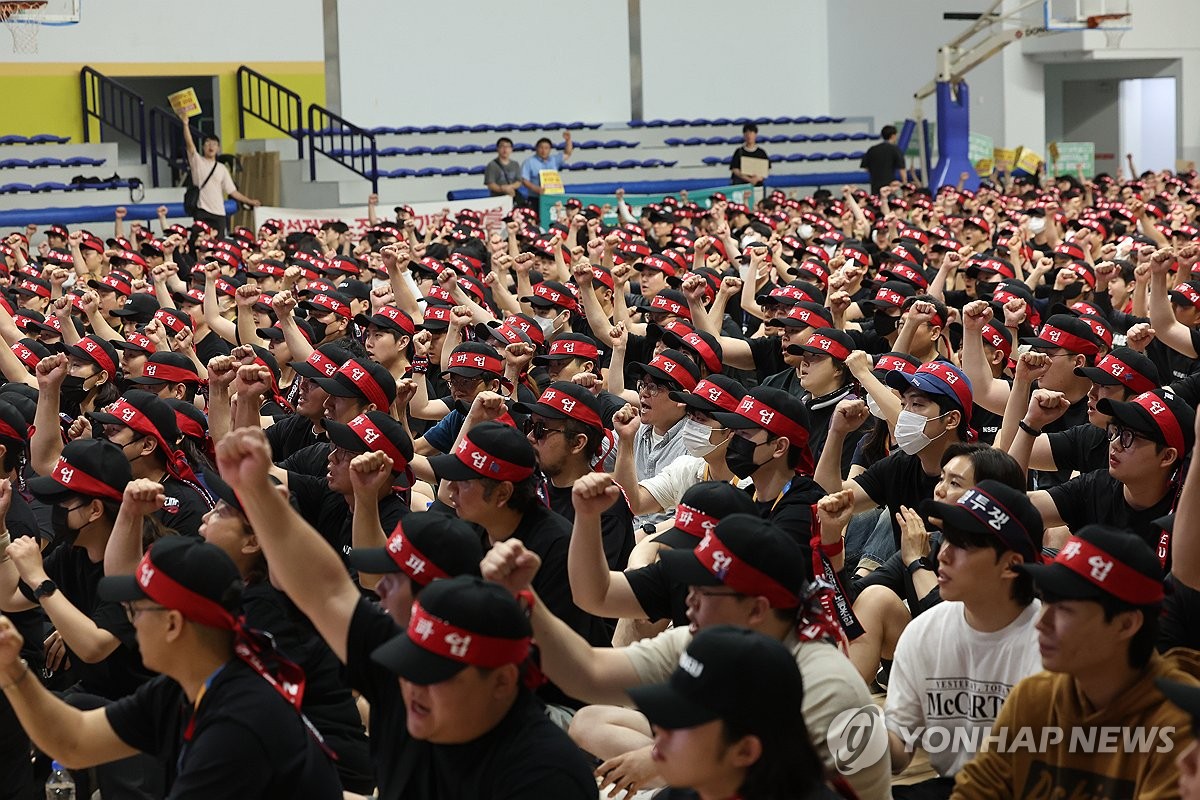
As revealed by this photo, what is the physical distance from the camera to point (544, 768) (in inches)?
126

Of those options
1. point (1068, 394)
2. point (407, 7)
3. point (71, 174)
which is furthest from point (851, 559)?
point (407, 7)

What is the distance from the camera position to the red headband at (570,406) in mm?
6102

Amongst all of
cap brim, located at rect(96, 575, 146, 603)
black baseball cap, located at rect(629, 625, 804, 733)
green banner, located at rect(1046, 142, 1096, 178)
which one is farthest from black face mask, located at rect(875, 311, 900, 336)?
green banner, located at rect(1046, 142, 1096, 178)

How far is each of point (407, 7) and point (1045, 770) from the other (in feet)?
89.4

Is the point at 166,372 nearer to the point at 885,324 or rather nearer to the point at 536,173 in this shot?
the point at 885,324

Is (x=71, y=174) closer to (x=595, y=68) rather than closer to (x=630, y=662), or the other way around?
(x=595, y=68)

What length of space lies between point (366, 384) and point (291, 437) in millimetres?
758

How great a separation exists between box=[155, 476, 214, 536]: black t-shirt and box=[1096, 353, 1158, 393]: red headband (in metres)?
3.72

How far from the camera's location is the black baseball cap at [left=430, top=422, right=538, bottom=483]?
5.03 meters

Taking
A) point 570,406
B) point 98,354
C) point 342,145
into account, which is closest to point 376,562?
point 570,406

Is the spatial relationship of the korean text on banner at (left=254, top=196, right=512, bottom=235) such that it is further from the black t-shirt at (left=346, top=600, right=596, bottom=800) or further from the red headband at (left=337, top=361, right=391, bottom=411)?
the black t-shirt at (left=346, top=600, right=596, bottom=800)

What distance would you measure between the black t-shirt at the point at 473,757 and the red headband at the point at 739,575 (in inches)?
23.0

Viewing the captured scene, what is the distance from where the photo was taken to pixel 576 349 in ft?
27.2

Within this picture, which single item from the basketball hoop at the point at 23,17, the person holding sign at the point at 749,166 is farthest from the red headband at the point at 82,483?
the person holding sign at the point at 749,166
